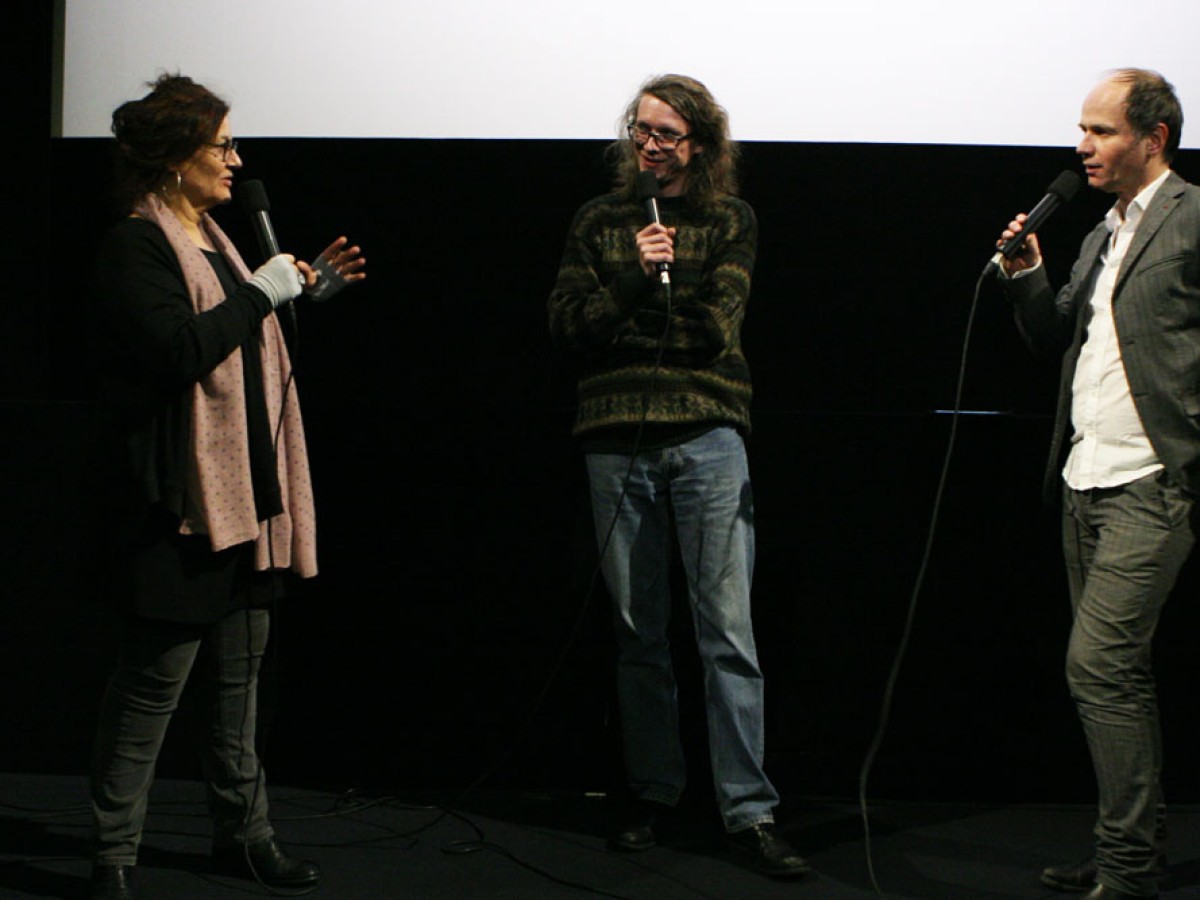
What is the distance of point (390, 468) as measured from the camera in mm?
3135

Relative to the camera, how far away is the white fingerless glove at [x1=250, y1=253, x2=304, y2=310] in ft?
7.46

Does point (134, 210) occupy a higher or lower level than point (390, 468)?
higher

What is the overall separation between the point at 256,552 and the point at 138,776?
17.0 inches

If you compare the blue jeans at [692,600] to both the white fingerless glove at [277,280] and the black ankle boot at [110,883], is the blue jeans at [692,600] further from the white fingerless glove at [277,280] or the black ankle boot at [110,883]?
the black ankle boot at [110,883]

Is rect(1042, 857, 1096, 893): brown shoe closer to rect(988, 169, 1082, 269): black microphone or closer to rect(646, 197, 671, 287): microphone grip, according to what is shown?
rect(988, 169, 1082, 269): black microphone

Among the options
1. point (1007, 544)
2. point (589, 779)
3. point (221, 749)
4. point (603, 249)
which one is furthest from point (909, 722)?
point (221, 749)

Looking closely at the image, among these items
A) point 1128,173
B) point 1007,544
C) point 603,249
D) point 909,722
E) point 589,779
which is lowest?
point 589,779

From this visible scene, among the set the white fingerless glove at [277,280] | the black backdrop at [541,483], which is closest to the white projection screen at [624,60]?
the black backdrop at [541,483]

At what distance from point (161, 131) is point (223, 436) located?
54 cm

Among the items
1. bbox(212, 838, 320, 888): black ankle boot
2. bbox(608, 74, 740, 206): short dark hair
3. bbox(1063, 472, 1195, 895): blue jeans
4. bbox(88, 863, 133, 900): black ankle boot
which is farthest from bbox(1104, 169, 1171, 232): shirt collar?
bbox(88, 863, 133, 900): black ankle boot

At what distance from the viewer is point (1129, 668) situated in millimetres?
2275

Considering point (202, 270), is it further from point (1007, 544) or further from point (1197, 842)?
point (1197, 842)

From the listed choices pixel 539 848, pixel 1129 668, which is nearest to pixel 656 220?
pixel 1129 668

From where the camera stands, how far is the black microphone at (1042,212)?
2352mm
